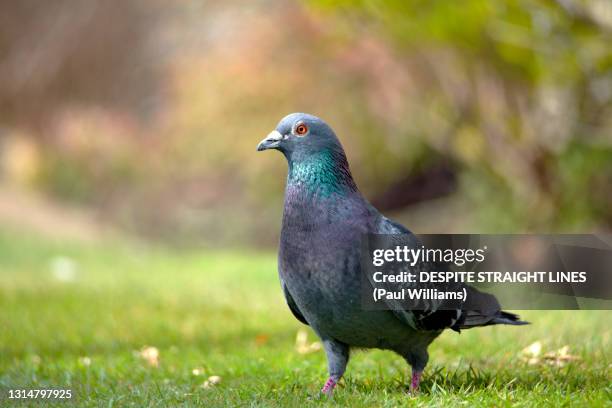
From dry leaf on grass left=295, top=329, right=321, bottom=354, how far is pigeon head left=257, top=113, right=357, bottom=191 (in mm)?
1724

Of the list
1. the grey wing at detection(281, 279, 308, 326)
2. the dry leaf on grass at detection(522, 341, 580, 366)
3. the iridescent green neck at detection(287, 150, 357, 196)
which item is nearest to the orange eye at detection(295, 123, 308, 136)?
the iridescent green neck at detection(287, 150, 357, 196)

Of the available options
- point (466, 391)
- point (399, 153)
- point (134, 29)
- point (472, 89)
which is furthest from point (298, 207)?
point (134, 29)

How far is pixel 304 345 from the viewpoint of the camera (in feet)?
17.3

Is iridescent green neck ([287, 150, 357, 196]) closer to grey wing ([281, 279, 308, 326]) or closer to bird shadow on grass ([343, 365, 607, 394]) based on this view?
grey wing ([281, 279, 308, 326])

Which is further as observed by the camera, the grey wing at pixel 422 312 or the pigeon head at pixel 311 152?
the pigeon head at pixel 311 152

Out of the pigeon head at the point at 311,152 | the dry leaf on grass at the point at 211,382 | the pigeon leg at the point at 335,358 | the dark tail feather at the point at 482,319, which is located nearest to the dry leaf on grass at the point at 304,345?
the dry leaf on grass at the point at 211,382

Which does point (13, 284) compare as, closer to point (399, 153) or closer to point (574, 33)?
point (574, 33)

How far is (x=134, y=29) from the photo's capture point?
26.3 m

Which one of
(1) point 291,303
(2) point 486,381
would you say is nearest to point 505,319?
(2) point 486,381

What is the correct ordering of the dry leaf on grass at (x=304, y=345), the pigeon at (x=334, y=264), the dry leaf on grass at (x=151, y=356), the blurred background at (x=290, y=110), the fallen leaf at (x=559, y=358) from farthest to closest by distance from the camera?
the blurred background at (x=290, y=110) < the dry leaf on grass at (x=304, y=345) < the dry leaf on grass at (x=151, y=356) < the fallen leaf at (x=559, y=358) < the pigeon at (x=334, y=264)

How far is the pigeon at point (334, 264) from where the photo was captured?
11.2 feet

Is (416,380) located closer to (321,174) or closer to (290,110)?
(321,174)

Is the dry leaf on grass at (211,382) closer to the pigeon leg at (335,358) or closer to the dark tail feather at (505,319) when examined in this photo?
the pigeon leg at (335,358)

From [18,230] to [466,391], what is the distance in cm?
1305
